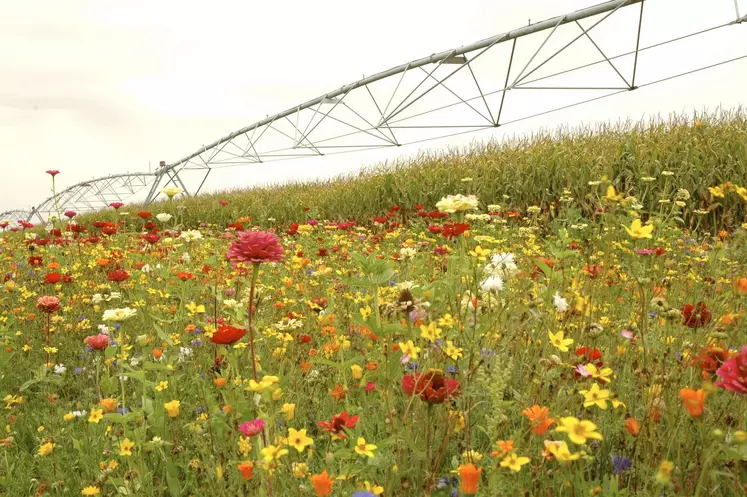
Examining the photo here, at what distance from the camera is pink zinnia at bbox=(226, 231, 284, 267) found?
163 cm

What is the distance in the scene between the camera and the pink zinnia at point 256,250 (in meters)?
1.63

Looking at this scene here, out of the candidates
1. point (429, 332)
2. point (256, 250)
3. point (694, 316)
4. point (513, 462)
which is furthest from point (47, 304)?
point (694, 316)

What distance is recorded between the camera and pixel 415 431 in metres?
1.98

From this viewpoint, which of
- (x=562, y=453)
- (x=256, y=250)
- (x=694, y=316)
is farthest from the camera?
(x=694, y=316)

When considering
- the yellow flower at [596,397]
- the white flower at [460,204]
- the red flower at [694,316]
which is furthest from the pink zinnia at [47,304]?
the red flower at [694,316]

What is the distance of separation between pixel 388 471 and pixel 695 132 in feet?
30.6

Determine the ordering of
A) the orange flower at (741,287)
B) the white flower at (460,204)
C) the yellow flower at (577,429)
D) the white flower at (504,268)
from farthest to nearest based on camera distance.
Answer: the white flower at (504,268) → the white flower at (460,204) → the orange flower at (741,287) → the yellow flower at (577,429)

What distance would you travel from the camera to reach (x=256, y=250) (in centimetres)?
164

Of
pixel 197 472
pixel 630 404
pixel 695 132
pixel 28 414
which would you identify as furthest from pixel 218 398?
pixel 695 132

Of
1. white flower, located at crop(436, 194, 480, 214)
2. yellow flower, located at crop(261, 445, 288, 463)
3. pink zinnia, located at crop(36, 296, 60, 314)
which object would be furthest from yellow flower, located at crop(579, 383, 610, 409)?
pink zinnia, located at crop(36, 296, 60, 314)

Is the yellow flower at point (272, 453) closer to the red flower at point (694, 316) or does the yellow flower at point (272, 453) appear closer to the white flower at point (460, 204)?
the white flower at point (460, 204)

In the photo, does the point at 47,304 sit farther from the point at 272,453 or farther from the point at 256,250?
the point at 272,453

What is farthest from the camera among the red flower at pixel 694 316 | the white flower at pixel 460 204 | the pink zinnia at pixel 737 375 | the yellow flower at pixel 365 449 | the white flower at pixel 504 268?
the white flower at pixel 504 268

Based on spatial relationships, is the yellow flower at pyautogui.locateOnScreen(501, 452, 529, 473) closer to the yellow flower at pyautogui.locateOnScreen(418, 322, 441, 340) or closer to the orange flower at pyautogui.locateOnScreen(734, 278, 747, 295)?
the yellow flower at pyautogui.locateOnScreen(418, 322, 441, 340)
